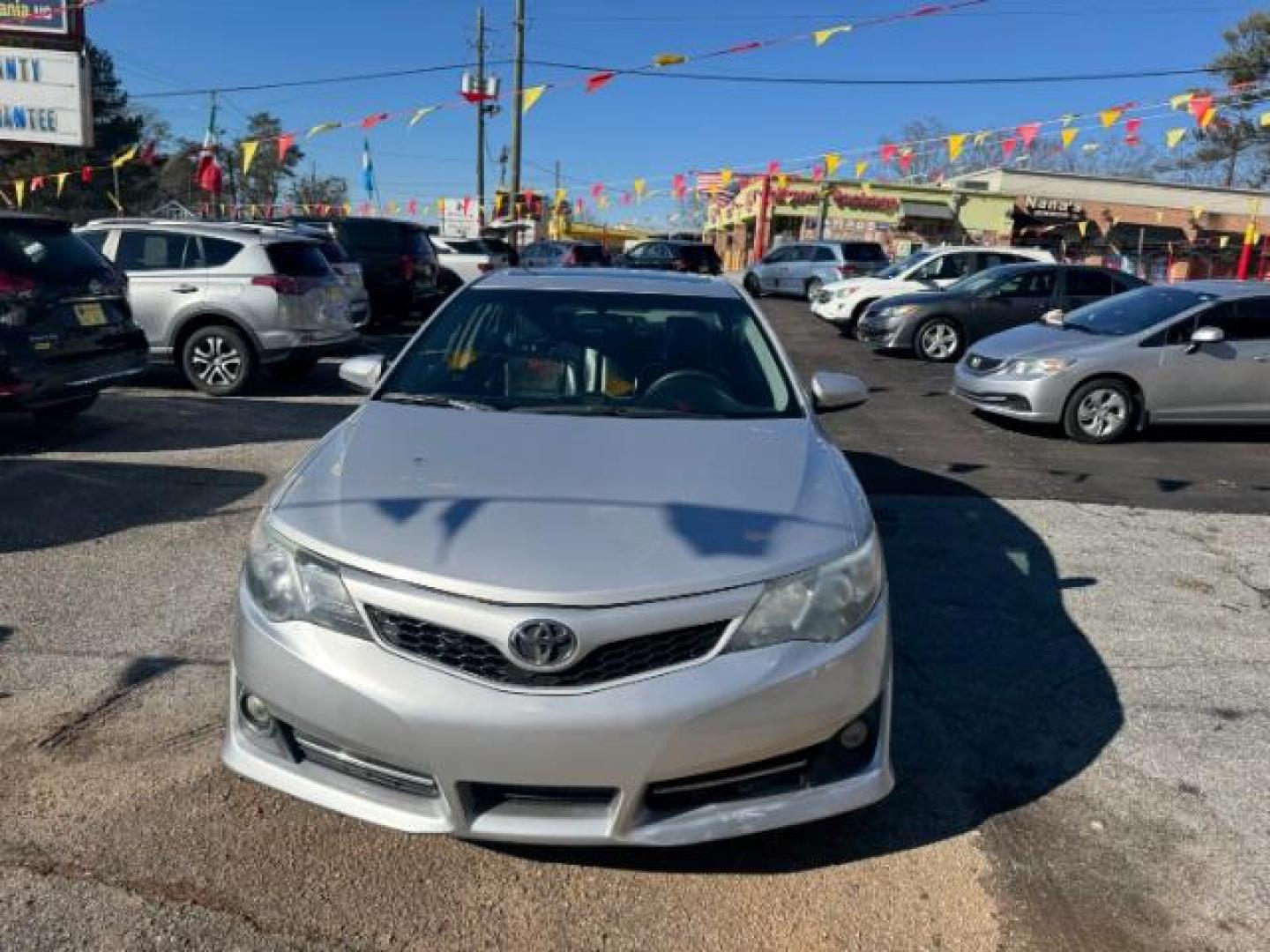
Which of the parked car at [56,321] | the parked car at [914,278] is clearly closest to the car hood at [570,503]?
the parked car at [56,321]

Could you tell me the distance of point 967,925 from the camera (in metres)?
2.57

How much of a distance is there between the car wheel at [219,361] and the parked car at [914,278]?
432 inches

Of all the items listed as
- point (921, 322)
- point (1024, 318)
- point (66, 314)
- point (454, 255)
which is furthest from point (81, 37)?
point (1024, 318)

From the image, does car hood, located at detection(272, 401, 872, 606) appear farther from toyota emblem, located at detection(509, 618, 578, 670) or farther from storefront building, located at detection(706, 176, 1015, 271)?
storefront building, located at detection(706, 176, 1015, 271)

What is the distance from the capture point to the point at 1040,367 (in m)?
9.15

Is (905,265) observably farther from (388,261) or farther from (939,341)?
(388,261)

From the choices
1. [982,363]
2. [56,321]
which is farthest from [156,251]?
[982,363]

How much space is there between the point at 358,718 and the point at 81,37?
18.4m

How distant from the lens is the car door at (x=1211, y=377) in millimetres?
9023

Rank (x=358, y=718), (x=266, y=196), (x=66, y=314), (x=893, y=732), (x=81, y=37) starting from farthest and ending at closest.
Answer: (x=266, y=196) → (x=81, y=37) → (x=66, y=314) → (x=893, y=732) → (x=358, y=718)

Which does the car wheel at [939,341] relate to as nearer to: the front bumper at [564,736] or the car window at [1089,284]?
the car window at [1089,284]

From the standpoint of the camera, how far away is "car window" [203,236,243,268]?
9383 mm

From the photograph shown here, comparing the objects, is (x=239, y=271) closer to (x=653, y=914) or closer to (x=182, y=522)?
(x=182, y=522)

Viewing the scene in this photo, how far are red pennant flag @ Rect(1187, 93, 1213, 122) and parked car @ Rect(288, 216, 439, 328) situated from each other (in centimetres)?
1331
